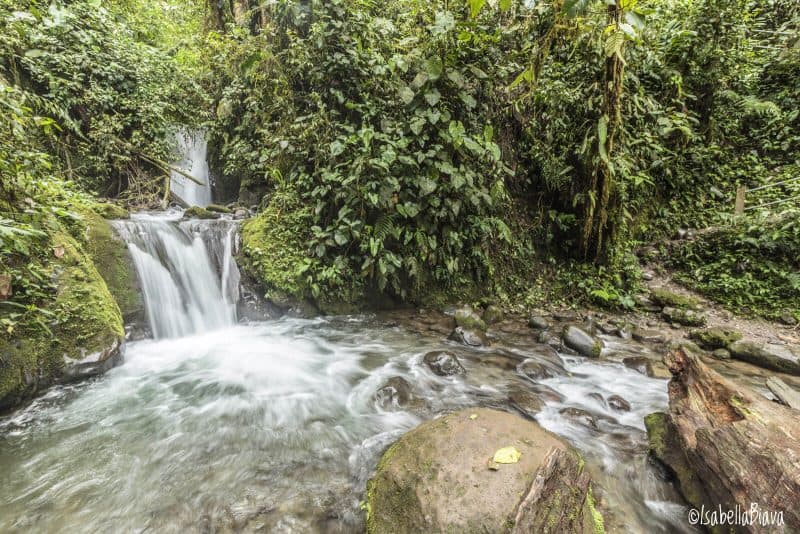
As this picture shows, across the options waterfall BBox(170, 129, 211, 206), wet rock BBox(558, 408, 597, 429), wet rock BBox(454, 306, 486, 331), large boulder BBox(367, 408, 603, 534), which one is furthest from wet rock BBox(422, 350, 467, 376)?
waterfall BBox(170, 129, 211, 206)

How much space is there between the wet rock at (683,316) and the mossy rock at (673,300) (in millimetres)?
112

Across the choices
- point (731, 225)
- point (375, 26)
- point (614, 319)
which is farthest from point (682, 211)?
point (375, 26)

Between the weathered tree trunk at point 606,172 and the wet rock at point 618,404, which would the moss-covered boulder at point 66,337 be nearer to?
the wet rock at point 618,404

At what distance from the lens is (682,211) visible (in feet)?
22.6

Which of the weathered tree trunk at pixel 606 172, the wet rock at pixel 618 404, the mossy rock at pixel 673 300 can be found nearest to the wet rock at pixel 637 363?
the wet rock at pixel 618 404

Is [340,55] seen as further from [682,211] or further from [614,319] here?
[682,211]

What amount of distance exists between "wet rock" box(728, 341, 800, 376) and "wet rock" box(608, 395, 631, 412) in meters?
2.27

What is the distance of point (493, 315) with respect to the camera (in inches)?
232

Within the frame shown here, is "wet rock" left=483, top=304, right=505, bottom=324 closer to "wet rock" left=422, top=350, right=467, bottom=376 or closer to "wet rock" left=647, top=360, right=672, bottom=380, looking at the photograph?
"wet rock" left=422, top=350, right=467, bottom=376

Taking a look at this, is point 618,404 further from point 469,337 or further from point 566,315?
point 566,315

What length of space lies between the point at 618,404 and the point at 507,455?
7.38 feet

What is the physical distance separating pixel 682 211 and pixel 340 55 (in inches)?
281

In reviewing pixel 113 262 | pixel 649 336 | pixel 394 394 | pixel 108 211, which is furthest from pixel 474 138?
pixel 108 211

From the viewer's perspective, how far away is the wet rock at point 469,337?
16.6 feet
